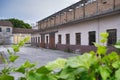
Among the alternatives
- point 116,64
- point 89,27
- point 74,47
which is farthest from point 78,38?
point 116,64

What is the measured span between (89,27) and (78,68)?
22.8 metres

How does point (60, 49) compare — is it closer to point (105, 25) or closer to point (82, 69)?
point (105, 25)

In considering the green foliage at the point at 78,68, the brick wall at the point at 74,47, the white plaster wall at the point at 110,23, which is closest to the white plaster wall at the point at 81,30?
the brick wall at the point at 74,47

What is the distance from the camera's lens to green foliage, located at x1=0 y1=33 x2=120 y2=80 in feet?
2.96

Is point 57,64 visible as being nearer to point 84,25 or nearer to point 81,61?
point 81,61

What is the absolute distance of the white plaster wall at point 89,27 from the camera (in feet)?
64.2

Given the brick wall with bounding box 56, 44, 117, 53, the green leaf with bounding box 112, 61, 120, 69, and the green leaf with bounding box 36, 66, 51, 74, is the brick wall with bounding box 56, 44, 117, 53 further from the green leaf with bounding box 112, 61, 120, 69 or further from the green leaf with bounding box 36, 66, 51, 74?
the green leaf with bounding box 36, 66, 51, 74

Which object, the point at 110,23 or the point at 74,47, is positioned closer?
the point at 110,23

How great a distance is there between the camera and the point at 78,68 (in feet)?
3.02

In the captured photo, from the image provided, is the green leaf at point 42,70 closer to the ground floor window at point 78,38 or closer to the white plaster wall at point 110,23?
the white plaster wall at point 110,23

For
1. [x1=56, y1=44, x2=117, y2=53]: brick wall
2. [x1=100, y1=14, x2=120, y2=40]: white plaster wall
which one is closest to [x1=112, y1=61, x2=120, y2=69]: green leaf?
[x1=100, y1=14, x2=120, y2=40]: white plaster wall

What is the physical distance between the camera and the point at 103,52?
1065 mm

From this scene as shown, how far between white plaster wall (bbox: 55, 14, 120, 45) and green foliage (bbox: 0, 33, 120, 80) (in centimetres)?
1760

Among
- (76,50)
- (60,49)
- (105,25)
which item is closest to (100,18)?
(105,25)
